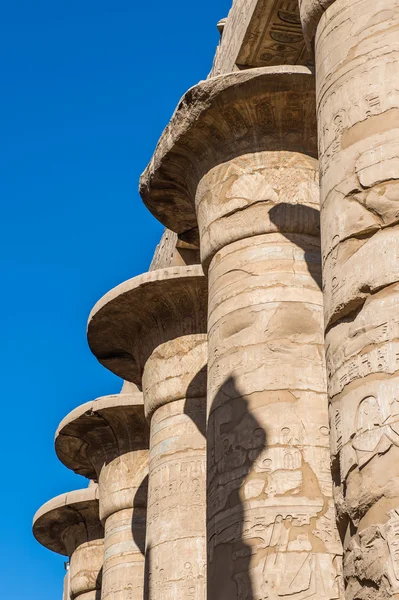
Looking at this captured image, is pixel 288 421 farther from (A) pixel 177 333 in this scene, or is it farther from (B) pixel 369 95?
(A) pixel 177 333

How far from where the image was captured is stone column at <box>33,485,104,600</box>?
1923cm

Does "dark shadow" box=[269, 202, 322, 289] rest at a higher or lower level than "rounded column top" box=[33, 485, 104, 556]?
lower

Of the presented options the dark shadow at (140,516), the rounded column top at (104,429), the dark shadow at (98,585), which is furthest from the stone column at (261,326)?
the dark shadow at (98,585)

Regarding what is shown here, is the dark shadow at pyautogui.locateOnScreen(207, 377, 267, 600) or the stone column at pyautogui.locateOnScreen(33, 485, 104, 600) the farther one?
the stone column at pyautogui.locateOnScreen(33, 485, 104, 600)

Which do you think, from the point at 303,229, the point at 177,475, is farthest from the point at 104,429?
the point at 303,229

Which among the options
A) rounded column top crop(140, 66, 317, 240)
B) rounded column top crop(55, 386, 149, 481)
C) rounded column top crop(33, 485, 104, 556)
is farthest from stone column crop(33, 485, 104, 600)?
rounded column top crop(140, 66, 317, 240)

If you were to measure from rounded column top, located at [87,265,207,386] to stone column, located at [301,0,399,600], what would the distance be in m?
5.66

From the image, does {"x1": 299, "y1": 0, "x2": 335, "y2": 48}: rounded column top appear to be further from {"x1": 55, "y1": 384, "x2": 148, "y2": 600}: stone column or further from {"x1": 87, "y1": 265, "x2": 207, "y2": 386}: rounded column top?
{"x1": 55, "y1": 384, "x2": 148, "y2": 600}: stone column

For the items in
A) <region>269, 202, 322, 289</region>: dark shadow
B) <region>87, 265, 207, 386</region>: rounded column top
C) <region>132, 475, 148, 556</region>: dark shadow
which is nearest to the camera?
<region>269, 202, 322, 289</region>: dark shadow

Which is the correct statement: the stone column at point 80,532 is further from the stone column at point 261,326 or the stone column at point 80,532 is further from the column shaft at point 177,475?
the stone column at point 261,326

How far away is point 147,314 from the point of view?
41.7ft

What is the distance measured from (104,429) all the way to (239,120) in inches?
300

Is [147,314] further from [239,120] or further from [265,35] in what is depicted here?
[239,120]

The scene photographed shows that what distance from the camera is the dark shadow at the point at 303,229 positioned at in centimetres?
888
